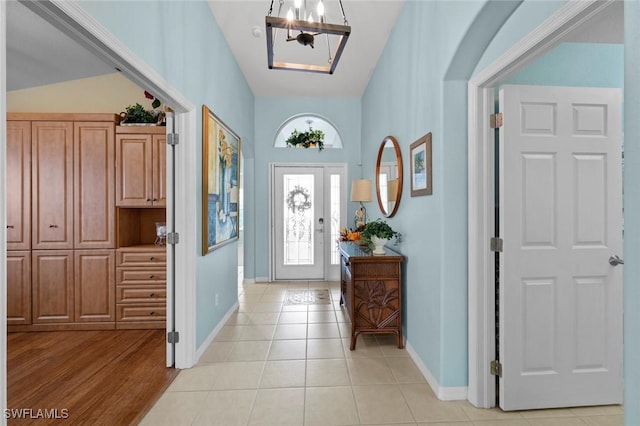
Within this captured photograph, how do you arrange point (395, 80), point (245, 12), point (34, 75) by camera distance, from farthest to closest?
1. point (34, 75)
2. point (395, 80)
3. point (245, 12)

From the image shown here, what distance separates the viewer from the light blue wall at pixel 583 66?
2027 millimetres

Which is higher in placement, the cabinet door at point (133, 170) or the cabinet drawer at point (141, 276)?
the cabinet door at point (133, 170)

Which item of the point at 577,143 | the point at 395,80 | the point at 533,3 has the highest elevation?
the point at 395,80

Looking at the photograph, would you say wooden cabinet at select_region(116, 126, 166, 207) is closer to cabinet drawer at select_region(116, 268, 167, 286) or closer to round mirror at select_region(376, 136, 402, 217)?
cabinet drawer at select_region(116, 268, 167, 286)

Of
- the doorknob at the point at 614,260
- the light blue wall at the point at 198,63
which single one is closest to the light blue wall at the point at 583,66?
the doorknob at the point at 614,260

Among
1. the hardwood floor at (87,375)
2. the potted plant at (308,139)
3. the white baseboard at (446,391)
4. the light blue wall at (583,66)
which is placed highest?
the potted plant at (308,139)

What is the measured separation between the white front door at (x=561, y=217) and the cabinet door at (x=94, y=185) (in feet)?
11.4

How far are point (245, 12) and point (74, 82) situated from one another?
2317mm

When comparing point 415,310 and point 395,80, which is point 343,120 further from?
point 415,310

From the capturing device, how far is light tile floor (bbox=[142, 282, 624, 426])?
185cm

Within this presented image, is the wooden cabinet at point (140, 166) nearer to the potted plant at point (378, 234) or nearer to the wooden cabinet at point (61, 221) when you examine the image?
the wooden cabinet at point (61, 221)

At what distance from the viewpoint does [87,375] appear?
7.72ft

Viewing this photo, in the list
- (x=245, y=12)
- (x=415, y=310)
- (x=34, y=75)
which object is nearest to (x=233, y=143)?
(x=245, y=12)

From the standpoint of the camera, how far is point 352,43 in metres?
3.46
